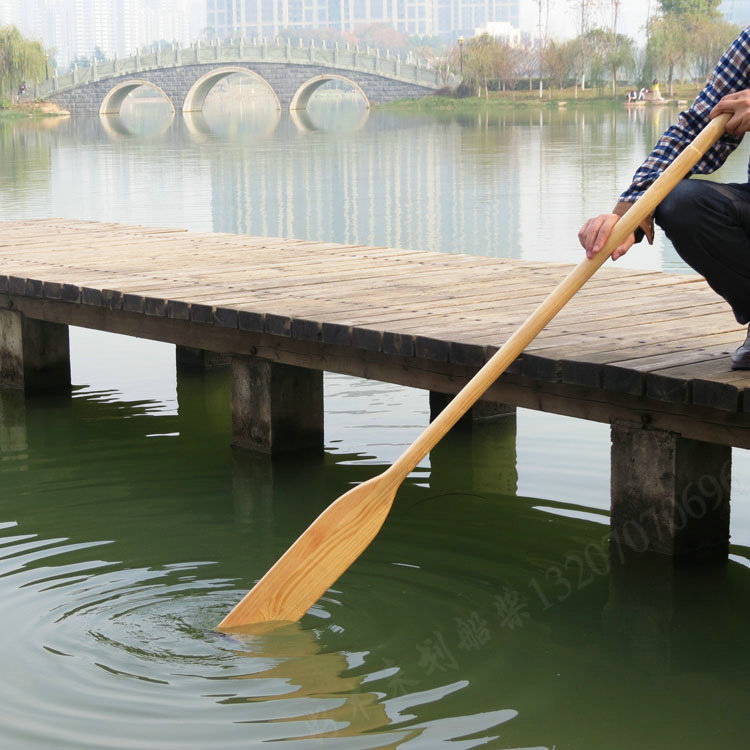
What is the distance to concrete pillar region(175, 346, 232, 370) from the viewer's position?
7.75 m

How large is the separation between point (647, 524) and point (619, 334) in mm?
694

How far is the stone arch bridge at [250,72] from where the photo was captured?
67.0 m

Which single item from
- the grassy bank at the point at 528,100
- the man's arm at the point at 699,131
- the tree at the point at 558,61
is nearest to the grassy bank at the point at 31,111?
the grassy bank at the point at 528,100

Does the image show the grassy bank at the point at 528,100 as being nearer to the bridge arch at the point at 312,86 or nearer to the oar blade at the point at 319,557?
the bridge arch at the point at 312,86

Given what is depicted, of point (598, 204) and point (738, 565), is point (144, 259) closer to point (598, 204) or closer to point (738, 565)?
point (738, 565)

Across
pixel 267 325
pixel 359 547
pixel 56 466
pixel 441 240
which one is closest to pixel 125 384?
pixel 56 466

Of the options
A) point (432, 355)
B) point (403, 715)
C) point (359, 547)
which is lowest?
point (403, 715)

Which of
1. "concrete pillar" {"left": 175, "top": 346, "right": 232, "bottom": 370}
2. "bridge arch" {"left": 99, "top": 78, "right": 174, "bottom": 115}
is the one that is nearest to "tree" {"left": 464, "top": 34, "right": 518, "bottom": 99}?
"bridge arch" {"left": 99, "top": 78, "right": 174, "bottom": 115}

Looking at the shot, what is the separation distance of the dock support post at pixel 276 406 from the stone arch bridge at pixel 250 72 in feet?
205

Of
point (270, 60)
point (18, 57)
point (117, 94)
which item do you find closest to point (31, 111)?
point (18, 57)

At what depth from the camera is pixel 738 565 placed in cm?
465

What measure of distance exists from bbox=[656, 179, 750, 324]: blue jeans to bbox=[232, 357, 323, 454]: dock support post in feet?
7.51

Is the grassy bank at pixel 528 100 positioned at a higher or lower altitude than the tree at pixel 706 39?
lower

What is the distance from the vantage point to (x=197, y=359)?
25.5ft
